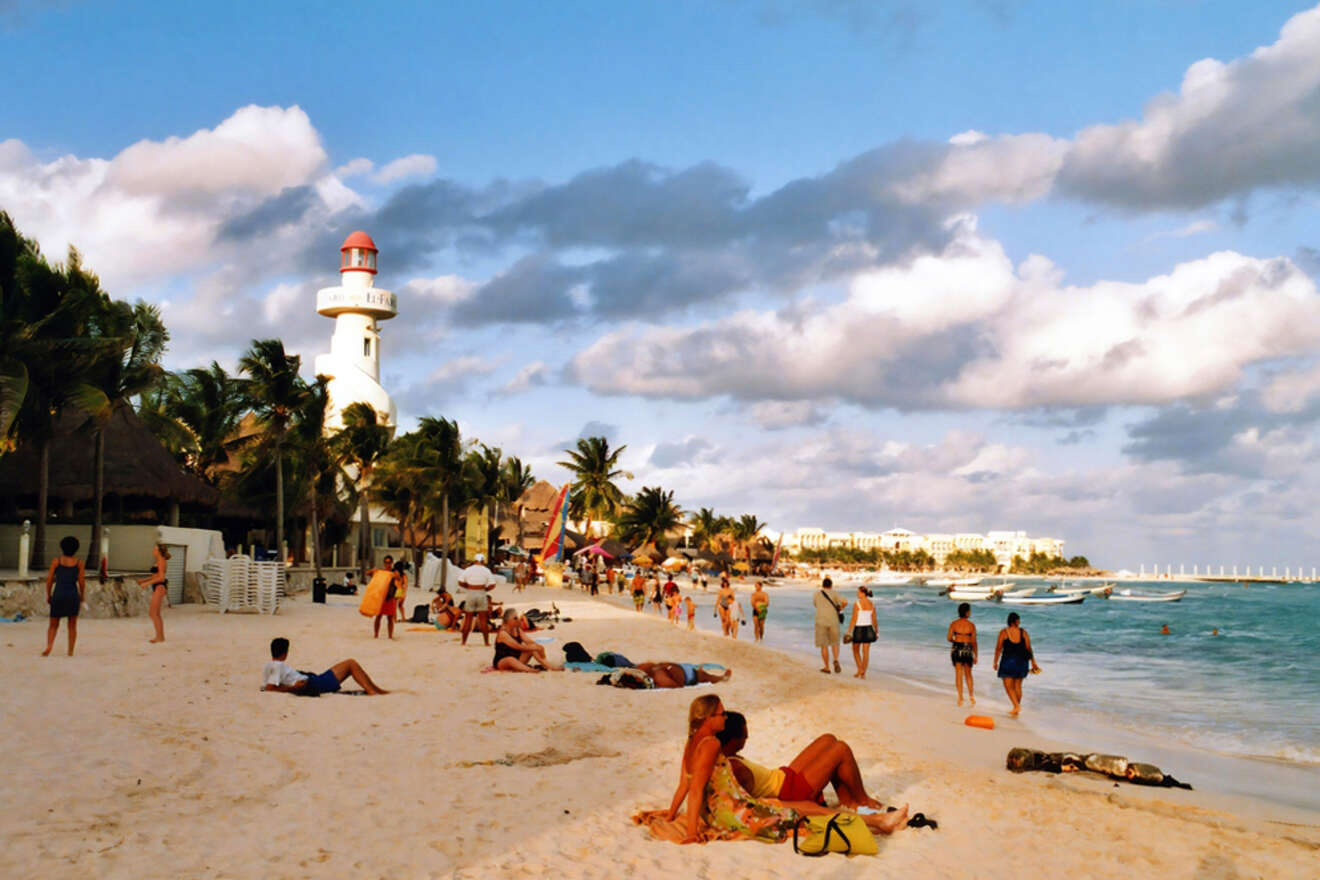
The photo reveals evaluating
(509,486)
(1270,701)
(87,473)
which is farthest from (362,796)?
(509,486)

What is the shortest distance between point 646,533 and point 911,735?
226 feet

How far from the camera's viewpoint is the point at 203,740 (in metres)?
7.65

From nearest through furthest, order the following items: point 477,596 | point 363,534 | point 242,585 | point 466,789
Result: 1. point 466,789
2. point 477,596
3. point 242,585
4. point 363,534

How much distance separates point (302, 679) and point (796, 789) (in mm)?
5544

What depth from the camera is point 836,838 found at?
5.78 m

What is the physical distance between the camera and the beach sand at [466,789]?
17.6 ft

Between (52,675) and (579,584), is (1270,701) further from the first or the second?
(579,584)

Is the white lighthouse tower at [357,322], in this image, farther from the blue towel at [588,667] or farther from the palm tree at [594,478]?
the blue towel at [588,667]

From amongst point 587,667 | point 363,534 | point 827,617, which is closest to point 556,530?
point 363,534

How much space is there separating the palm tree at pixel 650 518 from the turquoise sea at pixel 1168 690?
39050 mm

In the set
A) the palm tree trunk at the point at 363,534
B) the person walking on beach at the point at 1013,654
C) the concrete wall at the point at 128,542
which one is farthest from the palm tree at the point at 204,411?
the person walking on beach at the point at 1013,654

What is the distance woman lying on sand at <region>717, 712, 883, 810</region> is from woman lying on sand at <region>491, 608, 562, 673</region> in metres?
6.51

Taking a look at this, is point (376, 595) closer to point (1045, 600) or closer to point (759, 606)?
point (759, 606)

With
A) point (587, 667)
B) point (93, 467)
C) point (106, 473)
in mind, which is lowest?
point (587, 667)
